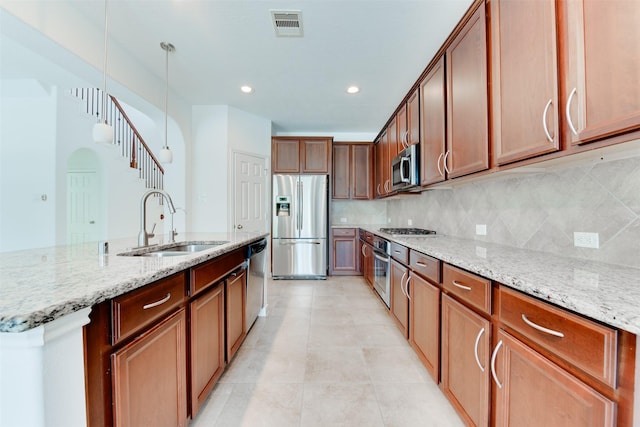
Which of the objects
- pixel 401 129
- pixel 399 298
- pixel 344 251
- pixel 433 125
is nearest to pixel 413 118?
pixel 401 129

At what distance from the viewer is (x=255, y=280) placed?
98.8 inches

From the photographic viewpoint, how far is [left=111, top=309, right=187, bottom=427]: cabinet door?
0.87 metres

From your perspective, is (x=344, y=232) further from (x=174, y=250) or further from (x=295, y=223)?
(x=174, y=250)

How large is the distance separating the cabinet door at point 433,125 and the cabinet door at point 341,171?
7.45 feet

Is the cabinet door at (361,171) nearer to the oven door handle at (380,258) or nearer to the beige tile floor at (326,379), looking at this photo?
the oven door handle at (380,258)

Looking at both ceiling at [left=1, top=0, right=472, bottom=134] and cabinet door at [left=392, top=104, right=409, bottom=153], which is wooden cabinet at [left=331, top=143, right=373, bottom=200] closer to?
ceiling at [left=1, top=0, right=472, bottom=134]

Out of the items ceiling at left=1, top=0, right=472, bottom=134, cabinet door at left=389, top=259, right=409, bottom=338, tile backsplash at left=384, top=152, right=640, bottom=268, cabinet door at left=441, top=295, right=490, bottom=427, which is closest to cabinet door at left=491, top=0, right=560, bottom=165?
tile backsplash at left=384, top=152, right=640, bottom=268

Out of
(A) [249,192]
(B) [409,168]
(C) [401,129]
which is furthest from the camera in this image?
(A) [249,192]

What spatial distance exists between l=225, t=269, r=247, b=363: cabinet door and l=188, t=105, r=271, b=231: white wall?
2.05m

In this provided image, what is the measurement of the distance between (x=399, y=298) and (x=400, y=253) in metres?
0.43

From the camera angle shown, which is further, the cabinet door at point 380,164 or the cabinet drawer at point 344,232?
the cabinet drawer at point 344,232

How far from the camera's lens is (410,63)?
2609 millimetres

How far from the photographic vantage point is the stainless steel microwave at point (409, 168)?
261 cm

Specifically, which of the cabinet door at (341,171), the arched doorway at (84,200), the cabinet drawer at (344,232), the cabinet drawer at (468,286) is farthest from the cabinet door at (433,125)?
the arched doorway at (84,200)
